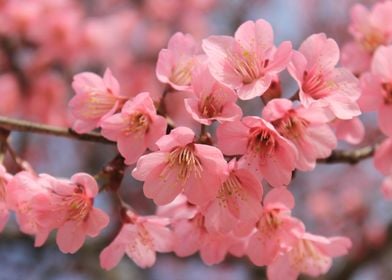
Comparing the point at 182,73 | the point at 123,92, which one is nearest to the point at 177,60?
the point at 182,73

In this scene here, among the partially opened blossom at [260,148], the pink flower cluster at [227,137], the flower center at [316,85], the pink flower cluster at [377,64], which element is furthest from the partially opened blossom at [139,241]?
the pink flower cluster at [377,64]

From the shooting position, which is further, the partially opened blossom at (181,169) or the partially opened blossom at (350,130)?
the partially opened blossom at (350,130)

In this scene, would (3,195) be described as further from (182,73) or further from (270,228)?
(270,228)

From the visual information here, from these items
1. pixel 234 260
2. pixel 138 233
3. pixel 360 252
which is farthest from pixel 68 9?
pixel 138 233

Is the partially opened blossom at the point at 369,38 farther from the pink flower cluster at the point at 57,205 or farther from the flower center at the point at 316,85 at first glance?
the pink flower cluster at the point at 57,205

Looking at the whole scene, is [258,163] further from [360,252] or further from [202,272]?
[202,272]

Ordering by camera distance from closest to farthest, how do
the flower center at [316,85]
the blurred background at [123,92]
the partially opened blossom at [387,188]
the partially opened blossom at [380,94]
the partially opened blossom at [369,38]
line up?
the flower center at [316,85] → the partially opened blossom at [380,94] → the partially opened blossom at [387,188] → the partially opened blossom at [369,38] → the blurred background at [123,92]
